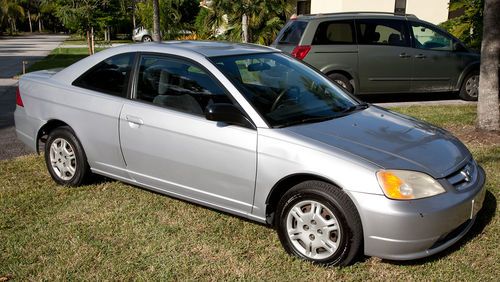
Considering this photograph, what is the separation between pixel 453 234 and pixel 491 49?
13.4ft

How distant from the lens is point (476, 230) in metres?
4.15

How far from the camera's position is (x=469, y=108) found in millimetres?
9398

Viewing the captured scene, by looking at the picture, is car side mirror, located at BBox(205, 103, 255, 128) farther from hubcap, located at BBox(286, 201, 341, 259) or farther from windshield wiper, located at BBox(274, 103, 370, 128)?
hubcap, located at BBox(286, 201, 341, 259)

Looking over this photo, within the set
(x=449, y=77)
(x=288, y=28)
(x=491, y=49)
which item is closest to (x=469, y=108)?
(x=449, y=77)

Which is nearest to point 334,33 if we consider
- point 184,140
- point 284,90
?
point 284,90

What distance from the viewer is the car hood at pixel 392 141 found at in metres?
3.51

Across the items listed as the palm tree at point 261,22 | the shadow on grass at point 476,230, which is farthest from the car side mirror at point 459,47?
the palm tree at point 261,22

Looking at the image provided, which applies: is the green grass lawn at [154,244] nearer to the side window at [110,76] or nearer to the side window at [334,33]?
the side window at [110,76]

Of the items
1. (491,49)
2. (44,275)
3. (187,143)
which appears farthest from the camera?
(491,49)

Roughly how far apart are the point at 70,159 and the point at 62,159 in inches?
4.7

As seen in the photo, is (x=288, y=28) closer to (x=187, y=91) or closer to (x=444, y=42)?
Result: (x=444, y=42)

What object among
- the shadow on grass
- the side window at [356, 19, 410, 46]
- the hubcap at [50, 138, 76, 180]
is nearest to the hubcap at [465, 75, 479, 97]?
the side window at [356, 19, 410, 46]

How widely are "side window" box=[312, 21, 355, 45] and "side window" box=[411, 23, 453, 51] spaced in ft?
4.29

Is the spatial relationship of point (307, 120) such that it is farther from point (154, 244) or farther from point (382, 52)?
point (382, 52)
